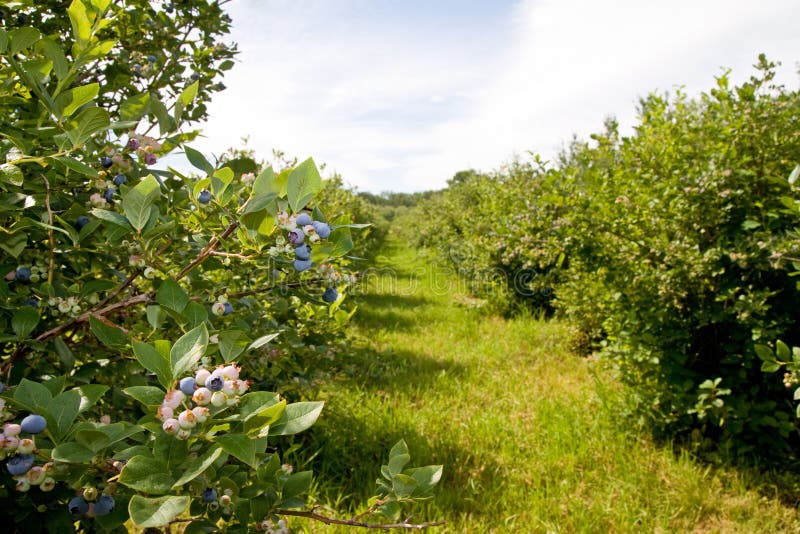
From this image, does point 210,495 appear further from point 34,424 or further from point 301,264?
point 301,264

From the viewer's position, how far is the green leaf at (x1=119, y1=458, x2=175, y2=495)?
21.9 inches

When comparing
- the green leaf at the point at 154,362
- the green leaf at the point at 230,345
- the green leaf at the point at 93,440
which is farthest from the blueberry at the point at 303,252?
the green leaf at the point at 93,440

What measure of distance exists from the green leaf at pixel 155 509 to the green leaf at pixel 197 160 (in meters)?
0.56

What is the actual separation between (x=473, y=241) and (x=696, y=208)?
207 inches

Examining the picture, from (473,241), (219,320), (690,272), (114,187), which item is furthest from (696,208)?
(473,241)

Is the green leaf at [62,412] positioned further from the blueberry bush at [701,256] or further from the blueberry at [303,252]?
the blueberry bush at [701,256]

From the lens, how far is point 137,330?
1.08 meters

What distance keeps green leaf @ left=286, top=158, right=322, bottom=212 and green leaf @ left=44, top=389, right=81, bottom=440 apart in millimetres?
403

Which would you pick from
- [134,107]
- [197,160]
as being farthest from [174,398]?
[134,107]

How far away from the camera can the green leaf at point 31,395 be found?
645 millimetres

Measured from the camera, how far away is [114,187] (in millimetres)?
1028

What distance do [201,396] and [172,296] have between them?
305mm

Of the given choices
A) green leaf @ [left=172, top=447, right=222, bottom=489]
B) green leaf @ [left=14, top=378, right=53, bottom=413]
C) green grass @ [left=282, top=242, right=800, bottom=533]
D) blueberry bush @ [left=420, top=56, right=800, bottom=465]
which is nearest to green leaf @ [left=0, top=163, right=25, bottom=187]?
green leaf @ [left=14, top=378, right=53, bottom=413]

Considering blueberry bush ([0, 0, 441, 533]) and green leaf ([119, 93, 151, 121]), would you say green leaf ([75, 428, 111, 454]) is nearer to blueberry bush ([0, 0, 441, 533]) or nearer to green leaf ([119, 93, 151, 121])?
blueberry bush ([0, 0, 441, 533])
